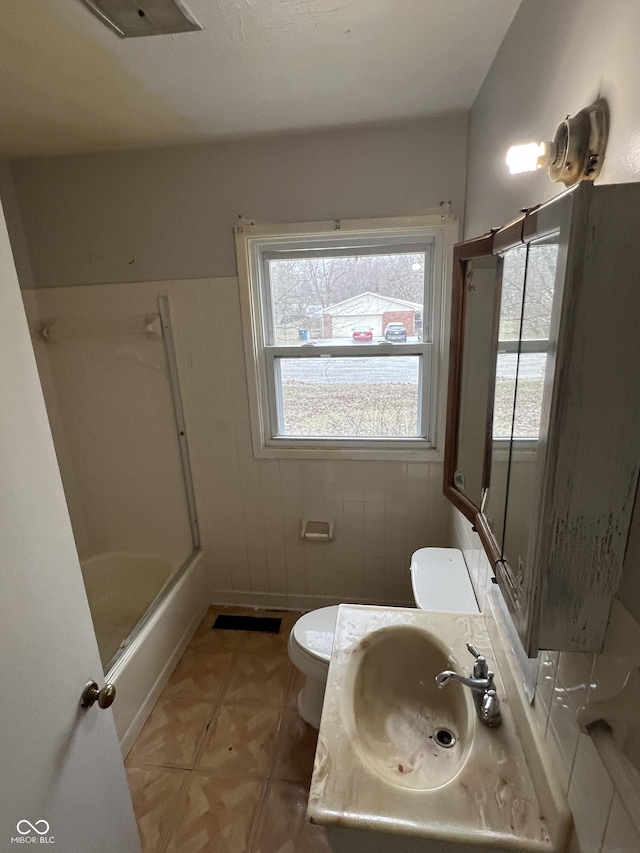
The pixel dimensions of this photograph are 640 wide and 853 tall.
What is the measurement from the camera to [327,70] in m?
1.40

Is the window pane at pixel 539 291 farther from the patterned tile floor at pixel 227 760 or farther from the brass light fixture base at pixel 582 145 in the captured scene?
the patterned tile floor at pixel 227 760

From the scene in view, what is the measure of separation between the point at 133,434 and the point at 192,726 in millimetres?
1381

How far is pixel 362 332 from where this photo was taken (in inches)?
81.7

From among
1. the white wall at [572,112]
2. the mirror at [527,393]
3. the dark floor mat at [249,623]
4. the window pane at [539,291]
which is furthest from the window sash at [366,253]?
the dark floor mat at [249,623]

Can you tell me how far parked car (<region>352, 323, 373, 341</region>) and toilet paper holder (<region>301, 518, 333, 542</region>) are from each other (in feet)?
3.13

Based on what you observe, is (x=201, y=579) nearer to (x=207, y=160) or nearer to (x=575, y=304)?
(x=207, y=160)

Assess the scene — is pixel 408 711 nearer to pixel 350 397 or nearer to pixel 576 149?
pixel 576 149

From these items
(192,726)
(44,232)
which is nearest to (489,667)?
(192,726)

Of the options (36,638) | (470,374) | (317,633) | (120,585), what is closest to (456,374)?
(470,374)

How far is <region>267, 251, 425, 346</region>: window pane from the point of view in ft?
6.59

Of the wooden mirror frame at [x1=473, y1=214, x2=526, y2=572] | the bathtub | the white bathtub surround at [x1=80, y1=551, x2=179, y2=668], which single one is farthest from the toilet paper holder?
the wooden mirror frame at [x1=473, y1=214, x2=526, y2=572]

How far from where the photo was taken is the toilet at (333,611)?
5.05ft

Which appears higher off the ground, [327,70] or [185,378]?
[327,70]

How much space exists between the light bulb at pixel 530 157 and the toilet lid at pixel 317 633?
1450mm
